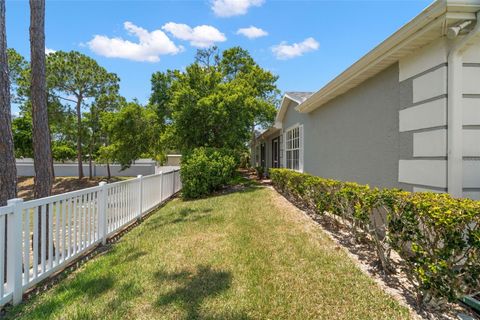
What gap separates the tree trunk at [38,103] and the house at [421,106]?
5835mm

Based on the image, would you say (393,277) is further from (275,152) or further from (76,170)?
(76,170)

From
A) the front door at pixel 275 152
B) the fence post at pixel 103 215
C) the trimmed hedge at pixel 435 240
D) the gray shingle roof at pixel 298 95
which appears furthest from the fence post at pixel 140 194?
the front door at pixel 275 152

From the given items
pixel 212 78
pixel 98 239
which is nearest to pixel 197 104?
pixel 212 78

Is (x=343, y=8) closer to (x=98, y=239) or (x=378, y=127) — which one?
(x=378, y=127)

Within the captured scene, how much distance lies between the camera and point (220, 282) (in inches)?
130

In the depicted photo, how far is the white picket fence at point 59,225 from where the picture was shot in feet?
9.93

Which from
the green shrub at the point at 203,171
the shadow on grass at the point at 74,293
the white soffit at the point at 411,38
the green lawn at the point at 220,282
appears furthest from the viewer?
the green shrub at the point at 203,171

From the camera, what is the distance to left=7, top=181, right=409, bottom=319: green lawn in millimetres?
2713

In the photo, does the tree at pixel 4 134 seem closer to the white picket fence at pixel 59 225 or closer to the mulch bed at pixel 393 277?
the white picket fence at pixel 59 225

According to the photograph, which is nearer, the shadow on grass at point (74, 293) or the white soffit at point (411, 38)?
the shadow on grass at point (74, 293)

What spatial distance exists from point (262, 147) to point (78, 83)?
15214 mm

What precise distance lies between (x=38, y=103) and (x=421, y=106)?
6329 mm

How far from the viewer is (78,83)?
20406 mm

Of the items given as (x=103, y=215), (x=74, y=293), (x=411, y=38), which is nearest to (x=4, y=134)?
(x=103, y=215)
